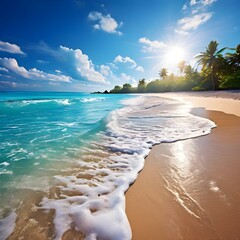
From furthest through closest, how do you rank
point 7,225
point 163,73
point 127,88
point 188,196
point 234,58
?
point 127,88, point 163,73, point 234,58, point 188,196, point 7,225

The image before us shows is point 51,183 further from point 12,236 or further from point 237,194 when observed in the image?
point 237,194

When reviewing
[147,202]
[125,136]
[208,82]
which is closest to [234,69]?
[208,82]

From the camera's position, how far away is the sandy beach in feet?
5.64

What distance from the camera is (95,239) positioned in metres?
1.75

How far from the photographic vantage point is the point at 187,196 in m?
2.21

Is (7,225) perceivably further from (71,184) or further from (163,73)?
(163,73)

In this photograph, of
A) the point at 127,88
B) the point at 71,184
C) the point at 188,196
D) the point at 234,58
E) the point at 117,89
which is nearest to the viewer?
the point at 188,196

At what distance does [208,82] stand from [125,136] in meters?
45.0

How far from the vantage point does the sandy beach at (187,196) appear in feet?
5.64

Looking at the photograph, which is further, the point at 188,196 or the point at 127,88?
the point at 127,88

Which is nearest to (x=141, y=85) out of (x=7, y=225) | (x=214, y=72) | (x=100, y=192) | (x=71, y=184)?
(x=214, y=72)

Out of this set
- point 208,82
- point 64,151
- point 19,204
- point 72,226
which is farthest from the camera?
point 208,82

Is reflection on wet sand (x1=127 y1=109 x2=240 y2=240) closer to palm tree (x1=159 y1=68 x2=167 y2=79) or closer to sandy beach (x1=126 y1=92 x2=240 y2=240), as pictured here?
sandy beach (x1=126 y1=92 x2=240 y2=240)

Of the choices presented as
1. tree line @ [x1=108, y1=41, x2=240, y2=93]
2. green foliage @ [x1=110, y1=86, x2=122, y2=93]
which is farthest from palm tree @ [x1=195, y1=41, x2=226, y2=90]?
green foliage @ [x1=110, y1=86, x2=122, y2=93]
